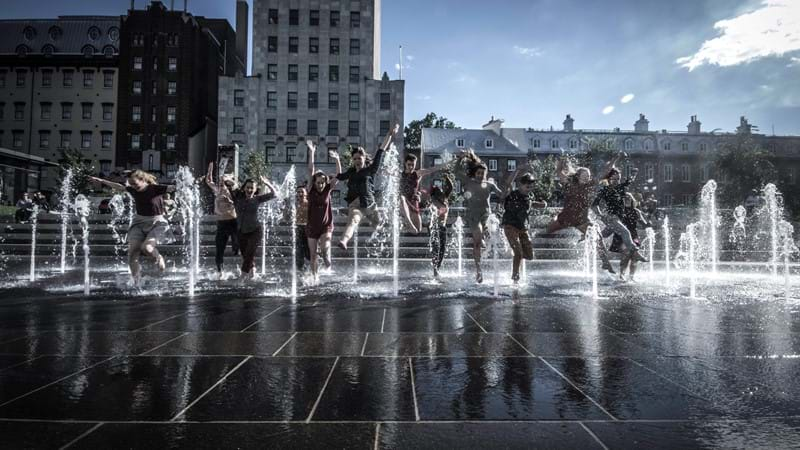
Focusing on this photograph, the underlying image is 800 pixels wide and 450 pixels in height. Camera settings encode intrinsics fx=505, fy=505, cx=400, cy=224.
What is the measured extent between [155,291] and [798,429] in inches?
301

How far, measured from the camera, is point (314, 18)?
51438mm

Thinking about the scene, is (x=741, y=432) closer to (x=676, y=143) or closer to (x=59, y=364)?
(x=59, y=364)

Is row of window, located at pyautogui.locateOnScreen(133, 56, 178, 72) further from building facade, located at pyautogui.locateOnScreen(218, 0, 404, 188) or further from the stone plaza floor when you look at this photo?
the stone plaza floor

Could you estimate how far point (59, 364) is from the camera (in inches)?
Answer: 131

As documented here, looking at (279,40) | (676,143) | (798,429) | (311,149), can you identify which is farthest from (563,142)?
(798,429)

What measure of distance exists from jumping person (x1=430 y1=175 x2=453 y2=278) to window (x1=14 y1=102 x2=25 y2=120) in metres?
60.4

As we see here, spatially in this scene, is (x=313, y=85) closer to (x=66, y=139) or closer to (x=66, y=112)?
(x=66, y=112)

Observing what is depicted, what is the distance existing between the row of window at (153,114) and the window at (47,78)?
10803mm

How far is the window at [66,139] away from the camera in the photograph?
52.8 m

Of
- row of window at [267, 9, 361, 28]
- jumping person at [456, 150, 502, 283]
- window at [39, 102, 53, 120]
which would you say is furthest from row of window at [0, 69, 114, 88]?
jumping person at [456, 150, 502, 283]

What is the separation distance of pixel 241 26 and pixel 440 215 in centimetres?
5484

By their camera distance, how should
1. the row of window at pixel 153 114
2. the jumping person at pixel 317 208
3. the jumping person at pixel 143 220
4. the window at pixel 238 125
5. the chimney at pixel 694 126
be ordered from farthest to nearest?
the chimney at pixel 694 126, the row of window at pixel 153 114, the window at pixel 238 125, the jumping person at pixel 317 208, the jumping person at pixel 143 220

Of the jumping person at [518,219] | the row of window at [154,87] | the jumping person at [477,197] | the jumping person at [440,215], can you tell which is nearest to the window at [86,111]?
the row of window at [154,87]

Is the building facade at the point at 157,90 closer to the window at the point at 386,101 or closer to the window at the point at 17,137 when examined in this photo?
the window at the point at 17,137
